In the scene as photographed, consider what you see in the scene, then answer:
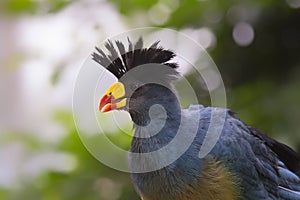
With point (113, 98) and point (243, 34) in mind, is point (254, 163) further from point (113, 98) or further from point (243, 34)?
point (243, 34)

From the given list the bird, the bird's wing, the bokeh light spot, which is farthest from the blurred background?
the bird

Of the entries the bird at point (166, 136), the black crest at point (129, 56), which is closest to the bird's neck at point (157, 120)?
the bird at point (166, 136)

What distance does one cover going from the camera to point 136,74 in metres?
2.10

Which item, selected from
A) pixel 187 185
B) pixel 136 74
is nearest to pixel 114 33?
pixel 136 74

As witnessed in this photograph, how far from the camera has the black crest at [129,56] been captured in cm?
206

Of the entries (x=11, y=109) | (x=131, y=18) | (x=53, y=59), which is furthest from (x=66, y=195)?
(x=11, y=109)

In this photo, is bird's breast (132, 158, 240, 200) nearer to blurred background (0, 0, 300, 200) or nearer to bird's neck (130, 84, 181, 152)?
bird's neck (130, 84, 181, 152)

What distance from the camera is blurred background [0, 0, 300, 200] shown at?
2.97 m

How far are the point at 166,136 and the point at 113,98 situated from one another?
20cm

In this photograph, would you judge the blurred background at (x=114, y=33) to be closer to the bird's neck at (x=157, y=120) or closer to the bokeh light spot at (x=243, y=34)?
the bokeh light spot at (x=243, y=34)

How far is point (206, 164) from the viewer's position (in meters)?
2.13

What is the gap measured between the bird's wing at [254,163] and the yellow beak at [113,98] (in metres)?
0.30

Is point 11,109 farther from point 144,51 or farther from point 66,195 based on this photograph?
point 144,51

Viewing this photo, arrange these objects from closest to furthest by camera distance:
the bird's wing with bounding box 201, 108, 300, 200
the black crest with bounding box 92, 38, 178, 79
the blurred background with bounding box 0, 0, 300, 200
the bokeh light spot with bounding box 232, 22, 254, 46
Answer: the black crest with bounding box 92, 38, 178, 79 → the bird's wing with bounding box 201, 108, 300, 200 → the blurred background with bounding box 0, 0, 300, 200 → the bokeh light spot with bounding box 232, 22, 254, 46
